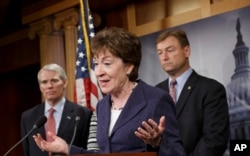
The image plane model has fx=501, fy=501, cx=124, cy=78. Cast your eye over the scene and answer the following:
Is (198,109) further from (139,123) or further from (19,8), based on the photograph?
(19,8)

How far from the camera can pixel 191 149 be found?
3457 millimetres

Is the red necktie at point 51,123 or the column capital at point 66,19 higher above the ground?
the column capital at point 66,19

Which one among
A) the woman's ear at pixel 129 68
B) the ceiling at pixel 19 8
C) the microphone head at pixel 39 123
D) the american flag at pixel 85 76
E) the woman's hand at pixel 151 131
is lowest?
the woman's hand at pixel 151 131

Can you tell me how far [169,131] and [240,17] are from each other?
7.42 feet

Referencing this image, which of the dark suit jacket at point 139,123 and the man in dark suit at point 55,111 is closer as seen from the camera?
the dark suit jacket at point 139,123

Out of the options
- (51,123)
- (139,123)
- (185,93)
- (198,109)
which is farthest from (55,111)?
(139,123)

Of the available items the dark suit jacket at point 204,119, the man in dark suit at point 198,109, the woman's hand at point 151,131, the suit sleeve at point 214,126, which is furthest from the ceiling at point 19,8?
the woman's hand at point 151,131

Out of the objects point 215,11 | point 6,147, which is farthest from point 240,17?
point 6,147

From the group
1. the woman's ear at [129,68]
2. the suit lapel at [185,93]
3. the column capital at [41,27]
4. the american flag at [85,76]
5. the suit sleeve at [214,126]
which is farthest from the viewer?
the column capital at [41,27]

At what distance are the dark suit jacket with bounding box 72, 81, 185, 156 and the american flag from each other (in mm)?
2210

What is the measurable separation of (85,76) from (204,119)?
1.58 metres

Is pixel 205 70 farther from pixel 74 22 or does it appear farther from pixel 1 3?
pixel 1 3

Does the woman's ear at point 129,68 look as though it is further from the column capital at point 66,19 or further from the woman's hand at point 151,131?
the column capital at point 66,19

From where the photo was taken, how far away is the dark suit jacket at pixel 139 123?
2234mm
